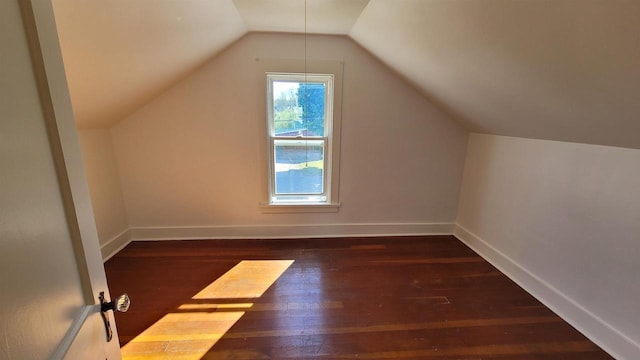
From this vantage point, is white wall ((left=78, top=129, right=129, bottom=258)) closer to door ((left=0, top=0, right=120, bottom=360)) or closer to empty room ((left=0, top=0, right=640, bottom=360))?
empty room ((left=0, top=0, right=640, bottom=360))

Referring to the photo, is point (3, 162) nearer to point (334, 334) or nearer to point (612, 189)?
point (334, 334)

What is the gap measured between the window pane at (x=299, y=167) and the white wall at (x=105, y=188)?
5.00 ft

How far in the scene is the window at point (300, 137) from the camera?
264 centimetres

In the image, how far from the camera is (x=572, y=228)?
1781mm

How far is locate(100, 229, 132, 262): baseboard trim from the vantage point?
7.94ft

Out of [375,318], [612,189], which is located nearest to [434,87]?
[612,189]

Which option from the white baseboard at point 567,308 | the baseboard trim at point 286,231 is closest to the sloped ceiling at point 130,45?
the baseboard trim at point 286,231

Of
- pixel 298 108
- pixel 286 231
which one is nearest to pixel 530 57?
pixel 298 108

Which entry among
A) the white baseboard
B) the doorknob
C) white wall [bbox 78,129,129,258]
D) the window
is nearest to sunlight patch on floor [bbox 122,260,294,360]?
the window

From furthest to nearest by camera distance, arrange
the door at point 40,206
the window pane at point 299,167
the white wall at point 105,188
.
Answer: the window pane at point 299,167
the white wall at point 105,188
the door at point 40,206

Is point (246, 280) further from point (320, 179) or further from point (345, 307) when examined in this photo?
point (320, 179)

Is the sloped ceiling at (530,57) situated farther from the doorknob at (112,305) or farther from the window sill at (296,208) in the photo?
the doorknob at (112,305)

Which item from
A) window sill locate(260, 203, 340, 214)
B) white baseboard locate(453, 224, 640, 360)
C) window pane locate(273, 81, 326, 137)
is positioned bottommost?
white baseboard locate(453, 224, 640, 360)

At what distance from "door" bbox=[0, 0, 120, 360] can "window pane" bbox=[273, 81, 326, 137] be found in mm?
2163
